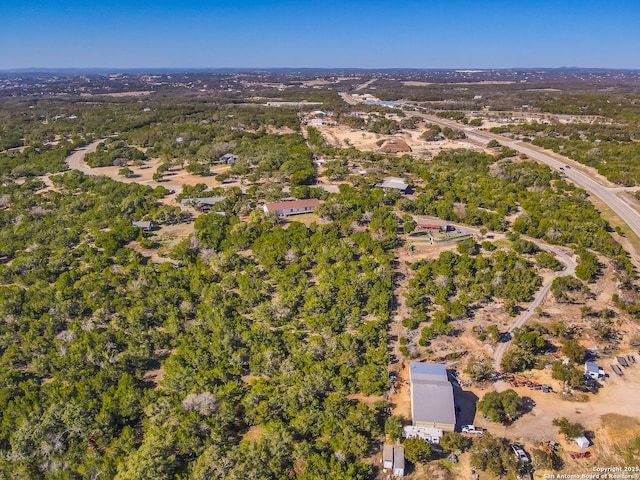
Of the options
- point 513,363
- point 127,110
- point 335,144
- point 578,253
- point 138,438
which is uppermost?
point 127,110

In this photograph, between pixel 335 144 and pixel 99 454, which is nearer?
pixel 99 454

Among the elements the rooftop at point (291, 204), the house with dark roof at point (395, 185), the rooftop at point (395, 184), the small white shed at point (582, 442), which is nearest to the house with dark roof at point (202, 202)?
the rooftop at point (291, 204)

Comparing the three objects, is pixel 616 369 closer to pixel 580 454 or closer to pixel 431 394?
pixel 580 454

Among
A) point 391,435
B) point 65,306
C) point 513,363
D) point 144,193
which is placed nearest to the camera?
point 391,435

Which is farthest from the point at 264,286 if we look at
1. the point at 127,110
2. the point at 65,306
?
the point at 127,110

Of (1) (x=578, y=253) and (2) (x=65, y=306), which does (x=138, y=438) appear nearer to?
(2) (x=65, y=306)

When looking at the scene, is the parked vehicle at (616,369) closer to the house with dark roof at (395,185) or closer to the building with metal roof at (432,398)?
the building with metal roof at (432,398)
